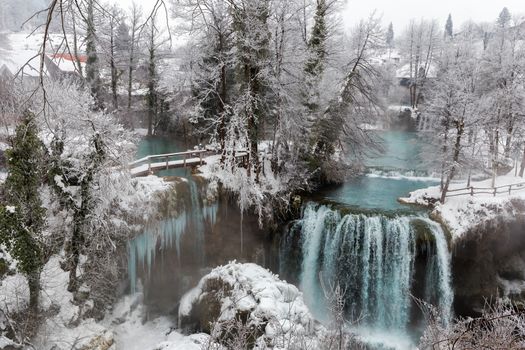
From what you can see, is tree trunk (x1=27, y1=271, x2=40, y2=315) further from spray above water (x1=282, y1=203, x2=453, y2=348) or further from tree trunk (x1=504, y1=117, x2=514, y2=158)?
tree trunk (x1=504, y1=117, x2=514, y2=158)

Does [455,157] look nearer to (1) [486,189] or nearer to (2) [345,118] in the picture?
(1) [486,189]

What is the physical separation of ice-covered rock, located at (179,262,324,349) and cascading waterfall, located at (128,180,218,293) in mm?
1760

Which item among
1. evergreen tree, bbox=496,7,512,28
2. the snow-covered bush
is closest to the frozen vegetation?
the snow-covered bush

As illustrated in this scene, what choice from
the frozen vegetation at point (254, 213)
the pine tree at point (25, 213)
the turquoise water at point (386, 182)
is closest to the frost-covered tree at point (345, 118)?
the frozen vegetation at point (254, 213)

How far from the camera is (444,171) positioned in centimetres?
1739

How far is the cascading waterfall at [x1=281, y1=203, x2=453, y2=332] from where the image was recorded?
Answer: 15.7 meters

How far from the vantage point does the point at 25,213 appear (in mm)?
10875

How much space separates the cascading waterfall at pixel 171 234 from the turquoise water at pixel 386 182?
553 centimetres

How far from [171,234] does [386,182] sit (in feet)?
38.9

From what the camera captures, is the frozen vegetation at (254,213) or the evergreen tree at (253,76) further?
the evergreen tree at (253,76)

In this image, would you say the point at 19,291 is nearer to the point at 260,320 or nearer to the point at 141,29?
the point at 260,320

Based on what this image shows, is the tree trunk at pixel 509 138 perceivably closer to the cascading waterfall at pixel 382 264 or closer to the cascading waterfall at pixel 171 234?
the cascading waterfall at pixel 382 264

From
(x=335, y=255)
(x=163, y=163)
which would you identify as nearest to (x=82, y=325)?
(x=163, y=163)

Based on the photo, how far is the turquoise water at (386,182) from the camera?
1822cm
